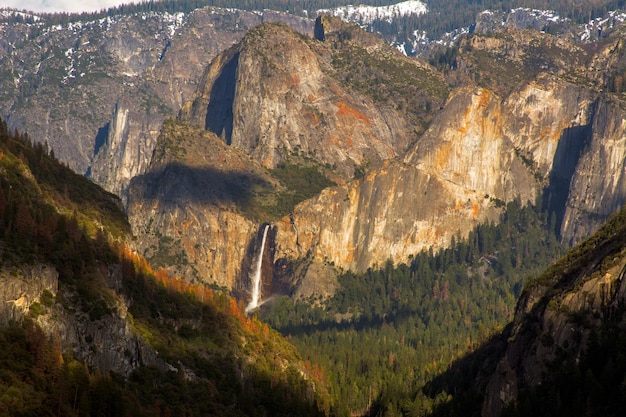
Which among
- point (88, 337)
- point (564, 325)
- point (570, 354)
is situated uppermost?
point (564, 325)

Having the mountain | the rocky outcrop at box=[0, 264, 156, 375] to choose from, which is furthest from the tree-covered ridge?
the mountain

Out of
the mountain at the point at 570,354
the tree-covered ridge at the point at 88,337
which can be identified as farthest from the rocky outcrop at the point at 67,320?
the mountain at the point at 570,354

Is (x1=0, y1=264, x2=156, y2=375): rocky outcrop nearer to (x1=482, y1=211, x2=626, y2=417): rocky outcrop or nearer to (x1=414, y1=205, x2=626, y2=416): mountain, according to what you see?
(x1=414, y1=205, x2=626, y2=416): mountain

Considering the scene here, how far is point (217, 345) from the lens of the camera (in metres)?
197

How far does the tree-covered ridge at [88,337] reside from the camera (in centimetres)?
13812

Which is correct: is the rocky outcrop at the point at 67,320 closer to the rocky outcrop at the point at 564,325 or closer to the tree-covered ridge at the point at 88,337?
the tree-covered ridge at the point at 88,337

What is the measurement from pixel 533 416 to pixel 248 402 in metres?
40.8

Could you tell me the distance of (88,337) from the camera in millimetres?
153500

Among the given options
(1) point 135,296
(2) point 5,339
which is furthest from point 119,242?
(2) point 5,339

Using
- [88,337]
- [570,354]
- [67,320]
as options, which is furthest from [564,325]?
[67,320]

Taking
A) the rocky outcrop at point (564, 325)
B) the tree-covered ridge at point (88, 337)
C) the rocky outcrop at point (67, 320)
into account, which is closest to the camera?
the tree-covered ridge at point (88, 337)

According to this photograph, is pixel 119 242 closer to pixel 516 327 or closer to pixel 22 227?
pixel 22 227

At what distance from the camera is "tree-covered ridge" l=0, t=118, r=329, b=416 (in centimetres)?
13812

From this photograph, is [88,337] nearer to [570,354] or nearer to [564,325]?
[570,354]
